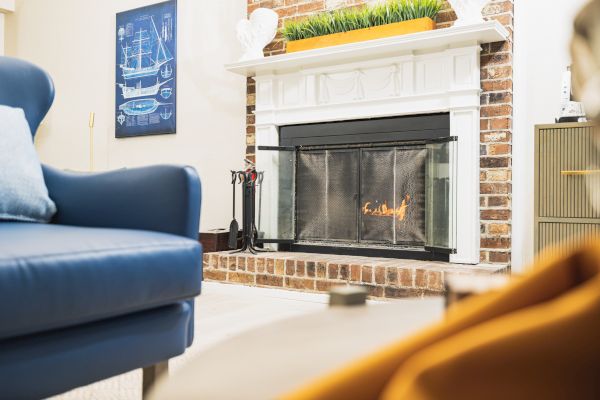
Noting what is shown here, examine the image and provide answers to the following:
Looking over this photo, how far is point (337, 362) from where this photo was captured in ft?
1.31

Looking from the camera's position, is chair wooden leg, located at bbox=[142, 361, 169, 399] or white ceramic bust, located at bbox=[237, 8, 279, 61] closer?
chair wooden leg, located at bbox=[142, 361, 169, 399]

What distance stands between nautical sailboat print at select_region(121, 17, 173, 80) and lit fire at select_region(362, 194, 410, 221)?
2033 millimetres

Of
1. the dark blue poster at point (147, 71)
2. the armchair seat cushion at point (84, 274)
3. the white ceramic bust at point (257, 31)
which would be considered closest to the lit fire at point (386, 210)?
the white ceramic bust at point (257, 31)

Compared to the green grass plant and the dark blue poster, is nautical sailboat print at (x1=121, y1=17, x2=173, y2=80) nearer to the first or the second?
the dark blue poster

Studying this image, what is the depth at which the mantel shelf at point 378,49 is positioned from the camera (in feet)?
9.68

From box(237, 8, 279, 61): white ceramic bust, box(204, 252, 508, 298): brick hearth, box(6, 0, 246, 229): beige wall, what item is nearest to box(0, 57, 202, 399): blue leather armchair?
box(204, 252, 508, 298): brick hearth

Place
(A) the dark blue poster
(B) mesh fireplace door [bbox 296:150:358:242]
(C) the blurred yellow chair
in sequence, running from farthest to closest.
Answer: (A) the dark blue poster → (B) mesh fireplace door [bbox 296:150:358:242] → (C) the blurred yellow chair

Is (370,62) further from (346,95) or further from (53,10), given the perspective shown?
(53,10)

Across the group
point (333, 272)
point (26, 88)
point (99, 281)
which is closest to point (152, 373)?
point (99, 281)

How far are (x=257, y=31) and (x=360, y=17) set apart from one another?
719 millimetres

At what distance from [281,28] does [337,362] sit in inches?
143

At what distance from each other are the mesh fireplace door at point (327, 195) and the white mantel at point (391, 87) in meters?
0.20

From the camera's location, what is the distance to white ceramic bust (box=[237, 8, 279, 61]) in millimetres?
3676

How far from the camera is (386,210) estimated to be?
3.31 meters
